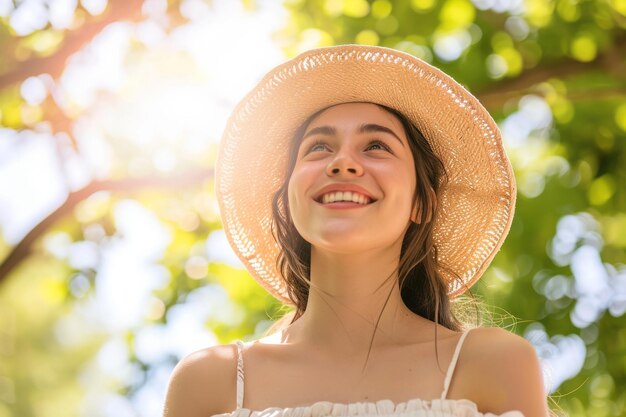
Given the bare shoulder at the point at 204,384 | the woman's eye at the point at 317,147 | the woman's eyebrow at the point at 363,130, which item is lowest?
the bare shoulder at the point at 204,384

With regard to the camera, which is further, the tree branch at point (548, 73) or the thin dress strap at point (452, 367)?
the tree branch at point (548, 73)

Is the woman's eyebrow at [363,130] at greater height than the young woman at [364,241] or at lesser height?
greater

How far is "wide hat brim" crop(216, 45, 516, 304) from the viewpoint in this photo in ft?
9.33

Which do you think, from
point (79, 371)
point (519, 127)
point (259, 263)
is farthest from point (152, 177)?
point (79, 371)

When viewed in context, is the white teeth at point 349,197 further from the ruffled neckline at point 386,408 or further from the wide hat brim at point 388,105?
the ruffled neckline at point 386,408

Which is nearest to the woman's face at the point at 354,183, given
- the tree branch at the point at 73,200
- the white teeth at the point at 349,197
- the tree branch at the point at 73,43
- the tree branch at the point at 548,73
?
the white teeth at the point at 349,197

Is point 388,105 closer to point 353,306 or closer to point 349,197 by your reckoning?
point 349,197

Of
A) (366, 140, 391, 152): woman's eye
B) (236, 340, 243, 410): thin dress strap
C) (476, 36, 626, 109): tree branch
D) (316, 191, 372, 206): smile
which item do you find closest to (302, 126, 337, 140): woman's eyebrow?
(366, 140, 391, 152): woman's eye

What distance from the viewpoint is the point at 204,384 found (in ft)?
8.46

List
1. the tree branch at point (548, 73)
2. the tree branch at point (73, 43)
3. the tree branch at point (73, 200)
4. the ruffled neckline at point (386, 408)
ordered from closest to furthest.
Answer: the ruffled neckline at point (386, 408) < the tree branch at point (73, 43) < the tree branch at point (73, 200) < the tree branch at point (548, 73)

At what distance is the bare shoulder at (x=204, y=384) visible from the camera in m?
2.54

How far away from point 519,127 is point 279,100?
370 cm

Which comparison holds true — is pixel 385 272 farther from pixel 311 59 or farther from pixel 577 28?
pixel 577 28

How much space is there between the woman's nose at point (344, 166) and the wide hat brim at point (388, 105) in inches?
12.1
